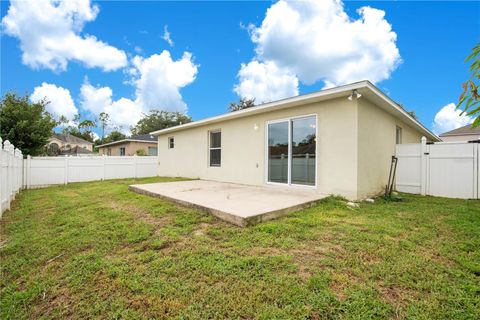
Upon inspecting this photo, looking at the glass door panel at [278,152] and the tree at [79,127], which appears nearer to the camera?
the glass door panel at [278,152]

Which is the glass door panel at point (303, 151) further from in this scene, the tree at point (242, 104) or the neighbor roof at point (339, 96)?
the tree at point (242, 104)

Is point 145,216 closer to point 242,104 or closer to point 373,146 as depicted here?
point 373,146

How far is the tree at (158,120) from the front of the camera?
3474cm


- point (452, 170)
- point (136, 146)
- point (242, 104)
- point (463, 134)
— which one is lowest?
point (452, 170)

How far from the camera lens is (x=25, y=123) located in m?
9.32

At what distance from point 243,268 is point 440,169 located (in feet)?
23.2

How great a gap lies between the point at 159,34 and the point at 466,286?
12100 millimetres

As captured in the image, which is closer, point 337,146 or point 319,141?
point 337,146

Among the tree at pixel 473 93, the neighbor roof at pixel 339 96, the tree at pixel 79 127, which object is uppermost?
the tree at pixel 79 127

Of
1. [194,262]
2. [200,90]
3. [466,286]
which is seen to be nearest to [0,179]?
[194,262]

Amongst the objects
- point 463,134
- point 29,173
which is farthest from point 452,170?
point 463,134

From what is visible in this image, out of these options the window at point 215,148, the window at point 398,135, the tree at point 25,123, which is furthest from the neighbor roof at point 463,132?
the tree at point 25,123

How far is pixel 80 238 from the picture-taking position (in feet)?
10.6

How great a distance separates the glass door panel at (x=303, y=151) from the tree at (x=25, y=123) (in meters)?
10.9
